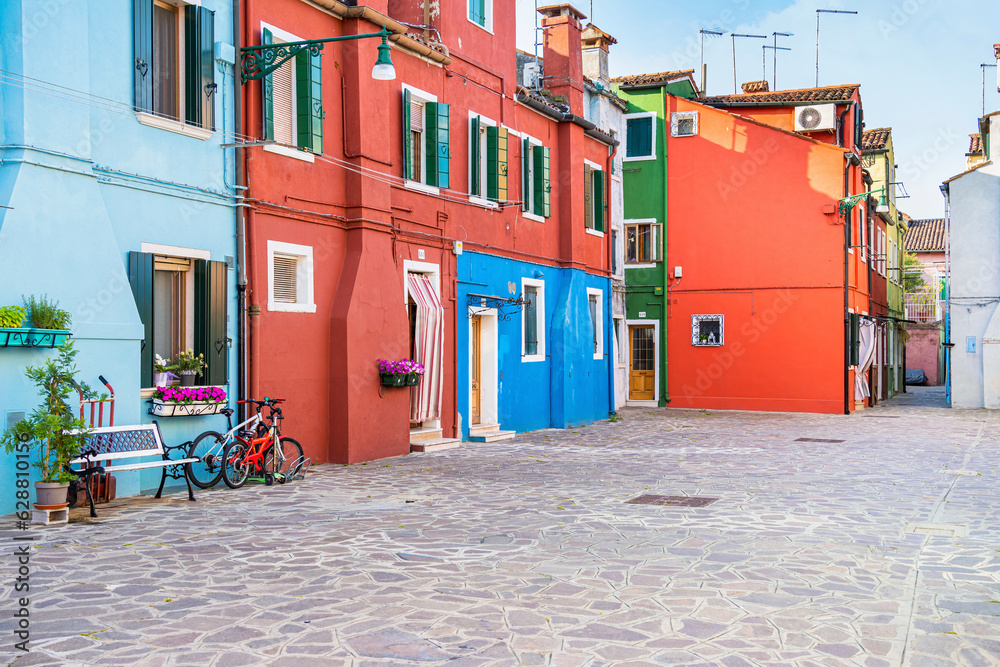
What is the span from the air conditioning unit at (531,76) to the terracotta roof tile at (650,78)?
197 inches

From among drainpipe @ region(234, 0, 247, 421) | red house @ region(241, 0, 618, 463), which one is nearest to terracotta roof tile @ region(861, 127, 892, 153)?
red house @ region(241, 0, 618, 463)

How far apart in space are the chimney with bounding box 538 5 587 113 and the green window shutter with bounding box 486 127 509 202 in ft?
14.2

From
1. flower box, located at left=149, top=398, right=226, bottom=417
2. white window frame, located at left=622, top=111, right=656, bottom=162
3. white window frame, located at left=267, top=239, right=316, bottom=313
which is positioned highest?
white window frame, located at left=622, top=111, right=656, bottom=162

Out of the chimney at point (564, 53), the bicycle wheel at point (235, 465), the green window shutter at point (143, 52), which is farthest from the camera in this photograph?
the chimney at point (564, 53)

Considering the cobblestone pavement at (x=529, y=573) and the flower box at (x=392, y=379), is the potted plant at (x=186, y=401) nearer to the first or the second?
the cobblestone pavement at (x=529, y=573)

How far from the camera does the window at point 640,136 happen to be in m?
27.2

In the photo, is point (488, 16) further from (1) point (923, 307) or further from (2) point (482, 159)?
(1) point (923, 307)

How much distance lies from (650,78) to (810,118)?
184 inches

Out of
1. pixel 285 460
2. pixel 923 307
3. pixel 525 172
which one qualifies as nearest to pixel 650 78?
pixel 525 172

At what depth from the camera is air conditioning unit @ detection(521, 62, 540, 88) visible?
22.4 metres

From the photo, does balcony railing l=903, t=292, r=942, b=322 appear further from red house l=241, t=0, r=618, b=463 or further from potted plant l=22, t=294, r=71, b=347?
potted plant l=22, t=294, r=71, b=347

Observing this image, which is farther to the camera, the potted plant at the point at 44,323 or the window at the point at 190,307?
the window at the point at 190,307

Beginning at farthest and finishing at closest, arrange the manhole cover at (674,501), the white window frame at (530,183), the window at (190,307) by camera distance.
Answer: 1. the white window frame at (530,183)
2. the window at (190,307)
3. the manhole cover at (674,501)

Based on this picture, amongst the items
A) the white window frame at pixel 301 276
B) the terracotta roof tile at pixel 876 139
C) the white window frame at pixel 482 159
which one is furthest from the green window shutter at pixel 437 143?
the terracotta roof tile at pixel 876 139
